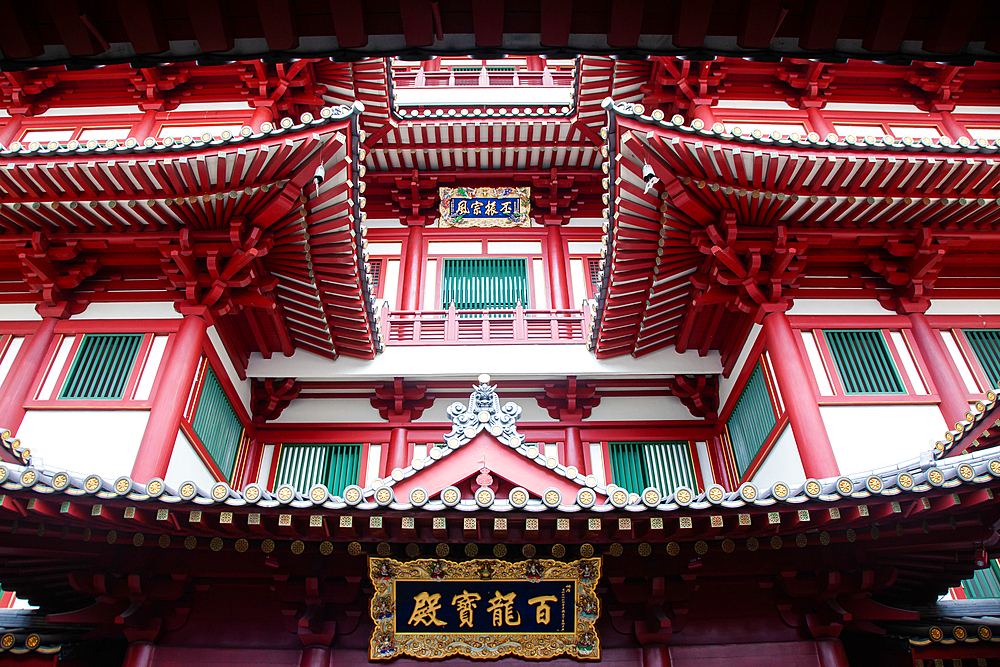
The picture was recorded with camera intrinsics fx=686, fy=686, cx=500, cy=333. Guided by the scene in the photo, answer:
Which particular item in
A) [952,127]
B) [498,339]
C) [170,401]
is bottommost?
[170,401]

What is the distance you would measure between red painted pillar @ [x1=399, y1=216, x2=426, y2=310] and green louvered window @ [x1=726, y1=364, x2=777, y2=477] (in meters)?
6.50

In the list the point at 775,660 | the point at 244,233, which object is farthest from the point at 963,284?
the point at 244,233

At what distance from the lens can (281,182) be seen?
9.52 meters

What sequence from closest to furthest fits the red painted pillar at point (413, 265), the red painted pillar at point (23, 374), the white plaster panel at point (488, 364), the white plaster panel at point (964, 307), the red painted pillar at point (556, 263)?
the red painted pillar at point (23, 374) → the white plaster panel at point (964, 307) → the white plaster panel at point (488, 364) → the red painted pillar at point (413, 265) → the red painted pillar at point (556, 263)

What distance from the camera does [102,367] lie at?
10477 mm

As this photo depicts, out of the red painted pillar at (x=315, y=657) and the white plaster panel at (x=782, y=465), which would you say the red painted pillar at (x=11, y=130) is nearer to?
the red painted pillar at (x=315, y=657)

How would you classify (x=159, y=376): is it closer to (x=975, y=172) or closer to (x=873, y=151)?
(x=873, y=151)

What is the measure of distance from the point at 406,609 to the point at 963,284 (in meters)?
10.4

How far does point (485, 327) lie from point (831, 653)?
27.0 feet

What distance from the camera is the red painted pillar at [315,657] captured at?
6.60 m

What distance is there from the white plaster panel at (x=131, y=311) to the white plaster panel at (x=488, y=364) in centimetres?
203

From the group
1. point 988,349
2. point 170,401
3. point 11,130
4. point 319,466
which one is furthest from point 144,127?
point 988,349

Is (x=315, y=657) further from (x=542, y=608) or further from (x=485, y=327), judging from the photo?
(x=485, y=327)

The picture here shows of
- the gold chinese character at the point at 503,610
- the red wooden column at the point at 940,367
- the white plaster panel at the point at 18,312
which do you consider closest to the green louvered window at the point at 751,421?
the red wooden column at the point at 940,367
